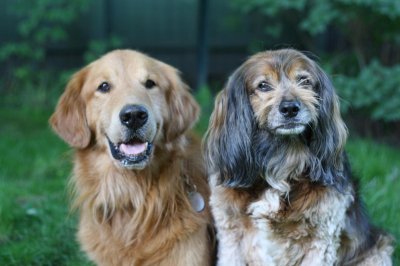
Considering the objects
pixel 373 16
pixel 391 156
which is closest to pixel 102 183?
pixel 391 156

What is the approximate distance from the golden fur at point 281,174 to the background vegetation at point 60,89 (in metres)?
0.47

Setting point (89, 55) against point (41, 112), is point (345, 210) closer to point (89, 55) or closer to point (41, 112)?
point (89, 55)

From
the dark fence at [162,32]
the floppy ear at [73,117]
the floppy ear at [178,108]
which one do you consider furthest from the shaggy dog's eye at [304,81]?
the dark fence at [162,32]

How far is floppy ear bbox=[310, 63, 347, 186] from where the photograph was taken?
3.66m

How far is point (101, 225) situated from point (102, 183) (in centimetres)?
26

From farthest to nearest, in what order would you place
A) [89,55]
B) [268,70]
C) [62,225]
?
[89,55]
[62,225]
[268,70]

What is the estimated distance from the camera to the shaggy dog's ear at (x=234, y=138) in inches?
146

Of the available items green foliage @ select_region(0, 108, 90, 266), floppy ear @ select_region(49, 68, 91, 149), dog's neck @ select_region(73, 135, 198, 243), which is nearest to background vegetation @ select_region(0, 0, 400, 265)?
green foliage @ select_region(0, 108, 90, 266)

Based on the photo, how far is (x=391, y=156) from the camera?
684cm

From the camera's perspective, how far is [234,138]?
373cm

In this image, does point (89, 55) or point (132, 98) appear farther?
point (89, 55)

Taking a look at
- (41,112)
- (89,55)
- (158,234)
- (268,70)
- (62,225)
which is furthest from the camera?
(41,112)

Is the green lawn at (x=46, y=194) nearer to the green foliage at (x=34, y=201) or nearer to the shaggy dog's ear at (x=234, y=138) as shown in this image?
the green foliage at (x=34, y=201)

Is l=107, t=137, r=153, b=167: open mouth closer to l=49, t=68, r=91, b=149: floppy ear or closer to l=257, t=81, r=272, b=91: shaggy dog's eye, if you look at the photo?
l=49, t=68, r=91, b=149: floppy ear
